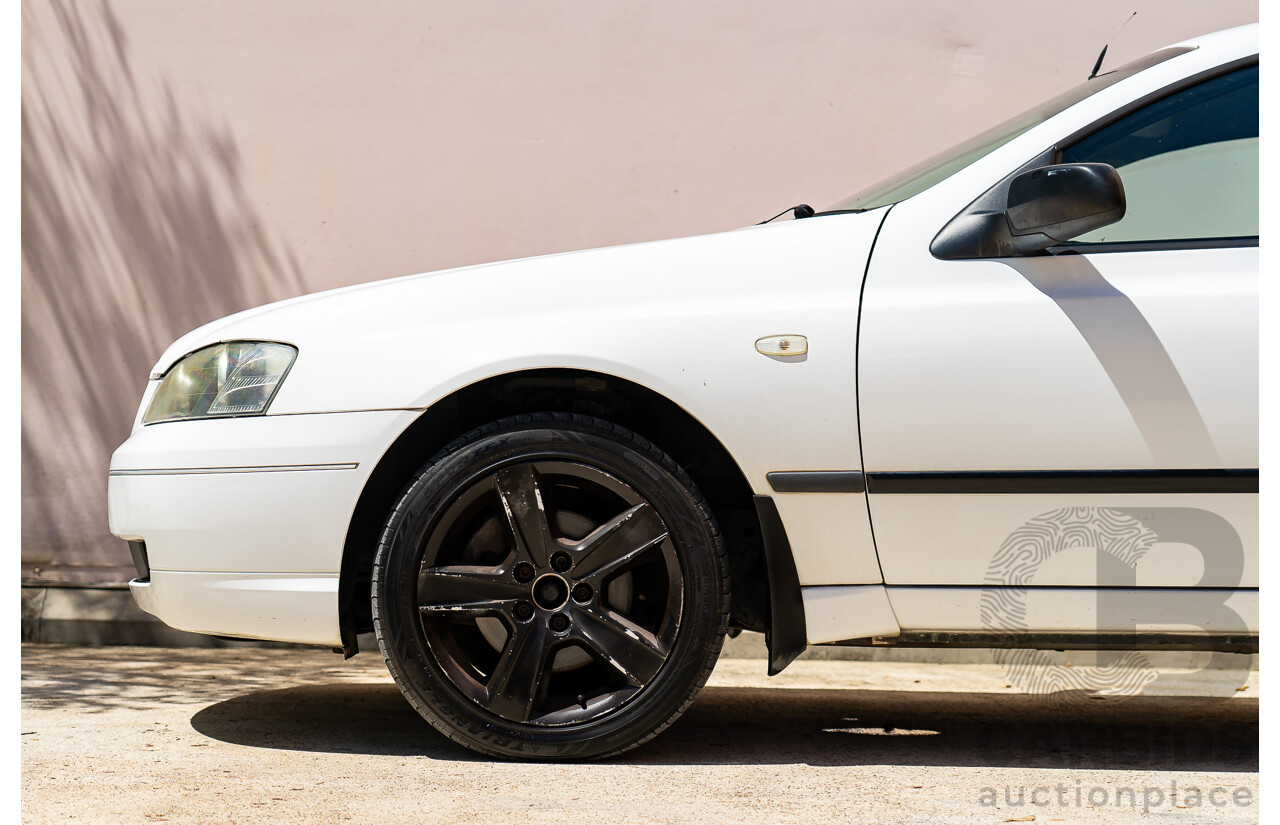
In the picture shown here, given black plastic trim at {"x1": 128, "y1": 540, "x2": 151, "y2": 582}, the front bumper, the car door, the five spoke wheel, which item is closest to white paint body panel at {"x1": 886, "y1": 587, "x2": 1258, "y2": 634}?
the car door

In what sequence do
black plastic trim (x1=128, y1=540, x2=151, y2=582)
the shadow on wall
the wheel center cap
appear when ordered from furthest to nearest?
the shadow on wall < black plastic trim (x1=128, y1=540, x2=151, y2=582) < the wheel center cap

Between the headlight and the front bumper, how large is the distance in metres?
0.06

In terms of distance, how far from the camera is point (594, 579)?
8.39 feet

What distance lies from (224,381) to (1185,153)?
239 centimetres

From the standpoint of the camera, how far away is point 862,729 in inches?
125

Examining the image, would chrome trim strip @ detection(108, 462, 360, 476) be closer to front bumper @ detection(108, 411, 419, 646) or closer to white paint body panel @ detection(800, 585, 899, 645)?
front bumper @ detection(108, 411, 419, 646)

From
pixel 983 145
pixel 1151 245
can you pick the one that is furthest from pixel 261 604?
pixel 1151 245

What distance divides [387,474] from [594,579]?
22.4 inches

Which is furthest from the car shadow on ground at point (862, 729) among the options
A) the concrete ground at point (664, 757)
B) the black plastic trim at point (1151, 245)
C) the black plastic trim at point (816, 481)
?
the black plastic trim at point (1151, 245)

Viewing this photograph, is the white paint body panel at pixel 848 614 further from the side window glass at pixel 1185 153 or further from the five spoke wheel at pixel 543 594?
the side window glass at pixel 1185 153

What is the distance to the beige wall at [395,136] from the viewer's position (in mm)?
4668

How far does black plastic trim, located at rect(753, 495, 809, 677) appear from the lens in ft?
8.39

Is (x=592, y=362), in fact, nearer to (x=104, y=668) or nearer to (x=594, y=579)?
(x=594, y=579)

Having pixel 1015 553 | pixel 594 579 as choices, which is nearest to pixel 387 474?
pixel 594 579
